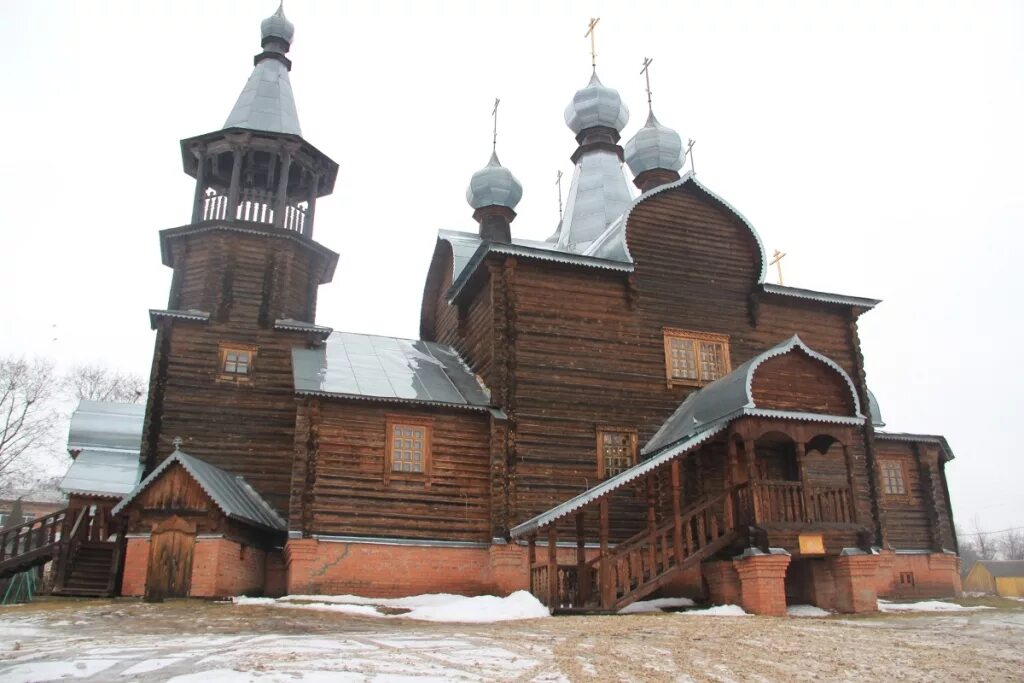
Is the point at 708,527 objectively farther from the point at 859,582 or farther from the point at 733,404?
the point at 859,582

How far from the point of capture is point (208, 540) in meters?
13.8

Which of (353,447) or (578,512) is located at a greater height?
(353,447)

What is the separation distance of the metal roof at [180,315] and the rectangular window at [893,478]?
16.8 meters

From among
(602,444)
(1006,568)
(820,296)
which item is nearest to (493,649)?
(602,444)

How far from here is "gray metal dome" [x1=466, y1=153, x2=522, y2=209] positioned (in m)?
21.6

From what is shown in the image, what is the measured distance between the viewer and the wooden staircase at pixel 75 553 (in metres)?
16.0

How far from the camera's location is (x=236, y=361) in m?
17.4

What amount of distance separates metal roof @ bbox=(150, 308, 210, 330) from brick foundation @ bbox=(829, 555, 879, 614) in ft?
43.5

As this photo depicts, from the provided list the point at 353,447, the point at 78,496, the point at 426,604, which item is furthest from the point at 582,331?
the point at 78,496

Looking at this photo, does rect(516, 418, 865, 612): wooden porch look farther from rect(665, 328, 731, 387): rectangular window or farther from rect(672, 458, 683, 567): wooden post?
rect(665, 328, 731, 387): rectangular window

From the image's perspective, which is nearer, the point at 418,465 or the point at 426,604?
the point at 426,604

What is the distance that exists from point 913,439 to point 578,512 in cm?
1224

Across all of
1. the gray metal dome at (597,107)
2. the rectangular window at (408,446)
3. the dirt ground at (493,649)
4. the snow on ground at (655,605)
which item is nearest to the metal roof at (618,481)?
the snow on ground at (655,605)

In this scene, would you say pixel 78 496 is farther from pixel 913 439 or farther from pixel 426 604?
pixel 913 439
